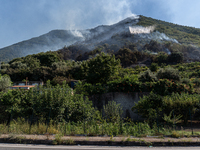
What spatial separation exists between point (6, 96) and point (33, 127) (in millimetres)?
3463

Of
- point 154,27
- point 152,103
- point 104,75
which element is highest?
point 154,27

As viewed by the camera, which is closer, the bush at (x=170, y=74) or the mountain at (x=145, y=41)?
the bush at (x=170, y=74)

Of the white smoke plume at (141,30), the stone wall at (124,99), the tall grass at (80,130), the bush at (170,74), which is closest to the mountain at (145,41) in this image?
the white smoke plume at (141,30)

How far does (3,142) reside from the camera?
6.14 metres

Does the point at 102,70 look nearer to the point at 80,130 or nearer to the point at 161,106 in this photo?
the point at 161,106

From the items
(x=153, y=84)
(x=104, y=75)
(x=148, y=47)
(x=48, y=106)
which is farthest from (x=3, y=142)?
(x=148, y=47)

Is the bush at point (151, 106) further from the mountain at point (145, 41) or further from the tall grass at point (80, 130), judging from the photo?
the mountain at point (145, 41)

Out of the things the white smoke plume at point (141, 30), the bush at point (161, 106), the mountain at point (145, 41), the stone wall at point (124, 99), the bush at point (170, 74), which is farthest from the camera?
the white smoke plume at point (141, 30)

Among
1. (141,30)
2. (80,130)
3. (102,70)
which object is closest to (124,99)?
(102,70)

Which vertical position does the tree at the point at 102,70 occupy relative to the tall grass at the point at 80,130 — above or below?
above

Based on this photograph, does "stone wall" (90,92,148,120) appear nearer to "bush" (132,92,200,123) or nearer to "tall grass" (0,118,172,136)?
"bush" (132,92,200,123)

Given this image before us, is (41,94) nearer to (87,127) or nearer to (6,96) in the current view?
(6,96)

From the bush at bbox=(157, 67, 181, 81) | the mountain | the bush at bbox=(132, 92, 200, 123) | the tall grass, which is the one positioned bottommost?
the tall grass

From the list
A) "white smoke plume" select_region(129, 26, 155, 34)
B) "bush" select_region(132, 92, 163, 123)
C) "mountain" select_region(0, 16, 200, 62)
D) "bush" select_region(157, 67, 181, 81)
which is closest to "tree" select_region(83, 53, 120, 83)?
"bush" select_region(157, 67, 181, 81)
